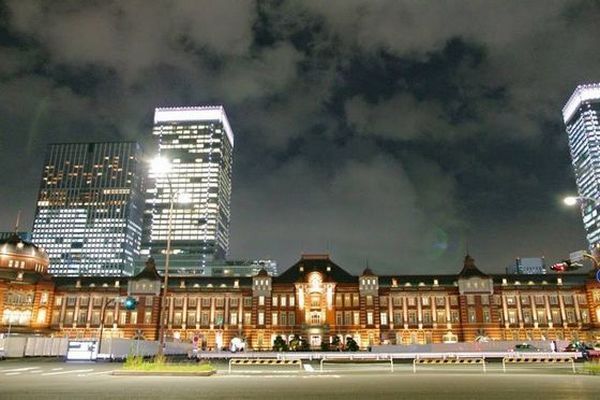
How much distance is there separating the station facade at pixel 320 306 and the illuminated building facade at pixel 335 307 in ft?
0.60

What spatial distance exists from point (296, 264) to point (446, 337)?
102ft

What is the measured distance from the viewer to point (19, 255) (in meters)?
89.9

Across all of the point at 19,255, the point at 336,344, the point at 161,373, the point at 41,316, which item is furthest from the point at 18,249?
the point at 161,373

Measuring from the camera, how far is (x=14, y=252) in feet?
293

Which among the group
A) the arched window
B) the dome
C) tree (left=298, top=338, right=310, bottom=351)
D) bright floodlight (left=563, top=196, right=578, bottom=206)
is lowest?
tree (left=298, top=338, right=310, bottom=351)

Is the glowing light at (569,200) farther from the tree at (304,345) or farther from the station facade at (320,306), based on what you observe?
the station facade at (320,306)

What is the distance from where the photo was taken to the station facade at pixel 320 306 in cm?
8612

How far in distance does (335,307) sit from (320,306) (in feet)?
9.30

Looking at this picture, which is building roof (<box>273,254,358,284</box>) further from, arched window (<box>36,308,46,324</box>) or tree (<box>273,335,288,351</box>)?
arched window (<box>36,308,46,324</box>)

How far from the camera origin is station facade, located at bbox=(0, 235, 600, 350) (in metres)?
86.1

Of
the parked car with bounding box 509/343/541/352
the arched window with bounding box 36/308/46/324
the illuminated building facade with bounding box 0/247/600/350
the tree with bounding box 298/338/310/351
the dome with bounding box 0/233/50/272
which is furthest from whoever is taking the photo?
the dome with bounding box 0/233/50/272

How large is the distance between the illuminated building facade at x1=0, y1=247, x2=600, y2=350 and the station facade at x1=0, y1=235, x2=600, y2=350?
0.18 m

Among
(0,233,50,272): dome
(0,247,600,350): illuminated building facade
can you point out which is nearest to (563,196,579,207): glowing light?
(0,247,600,350): illuminated building facade

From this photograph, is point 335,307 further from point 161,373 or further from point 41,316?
point 161,373
